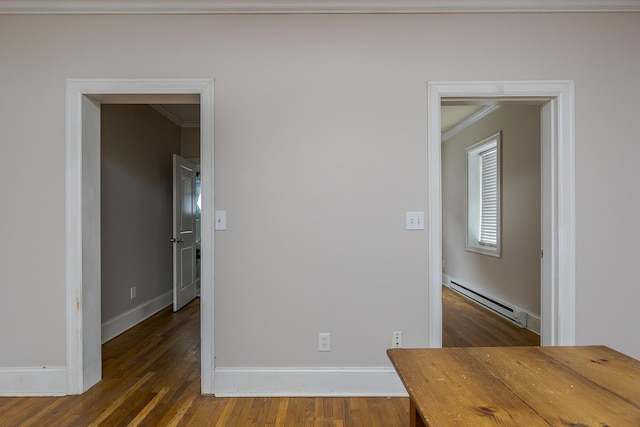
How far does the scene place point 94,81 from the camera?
2156 mm

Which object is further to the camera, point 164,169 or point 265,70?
point 164,169

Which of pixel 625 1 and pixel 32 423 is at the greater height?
pixel 625 1

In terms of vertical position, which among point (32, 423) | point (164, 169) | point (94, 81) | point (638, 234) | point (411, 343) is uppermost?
point (94, 81)

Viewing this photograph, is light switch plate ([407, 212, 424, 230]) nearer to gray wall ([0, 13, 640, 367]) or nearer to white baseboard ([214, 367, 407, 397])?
gray wall ([0, 13, 640, 367])

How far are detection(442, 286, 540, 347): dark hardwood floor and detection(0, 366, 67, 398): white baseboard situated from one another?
9.55 feet

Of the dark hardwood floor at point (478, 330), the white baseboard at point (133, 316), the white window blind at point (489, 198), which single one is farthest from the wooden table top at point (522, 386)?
the white window blind at point (489, 198)

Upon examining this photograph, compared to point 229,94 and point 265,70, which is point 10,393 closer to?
point 229,94

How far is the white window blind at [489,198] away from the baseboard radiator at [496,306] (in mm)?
699

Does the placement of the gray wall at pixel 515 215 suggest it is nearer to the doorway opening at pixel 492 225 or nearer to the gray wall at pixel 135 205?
the doorway opening at pixel 492 225

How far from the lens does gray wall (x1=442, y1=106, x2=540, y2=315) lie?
331 cm

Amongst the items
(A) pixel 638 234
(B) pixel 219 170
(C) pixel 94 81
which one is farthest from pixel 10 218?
(A) pixel 638 234

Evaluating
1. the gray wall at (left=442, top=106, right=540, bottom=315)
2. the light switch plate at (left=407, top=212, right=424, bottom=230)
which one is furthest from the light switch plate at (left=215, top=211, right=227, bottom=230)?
the gray wall at (left=442, top=106, right=540, bottom=315)

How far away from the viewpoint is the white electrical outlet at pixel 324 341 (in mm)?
2158

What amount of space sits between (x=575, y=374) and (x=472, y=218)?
4.09 m
